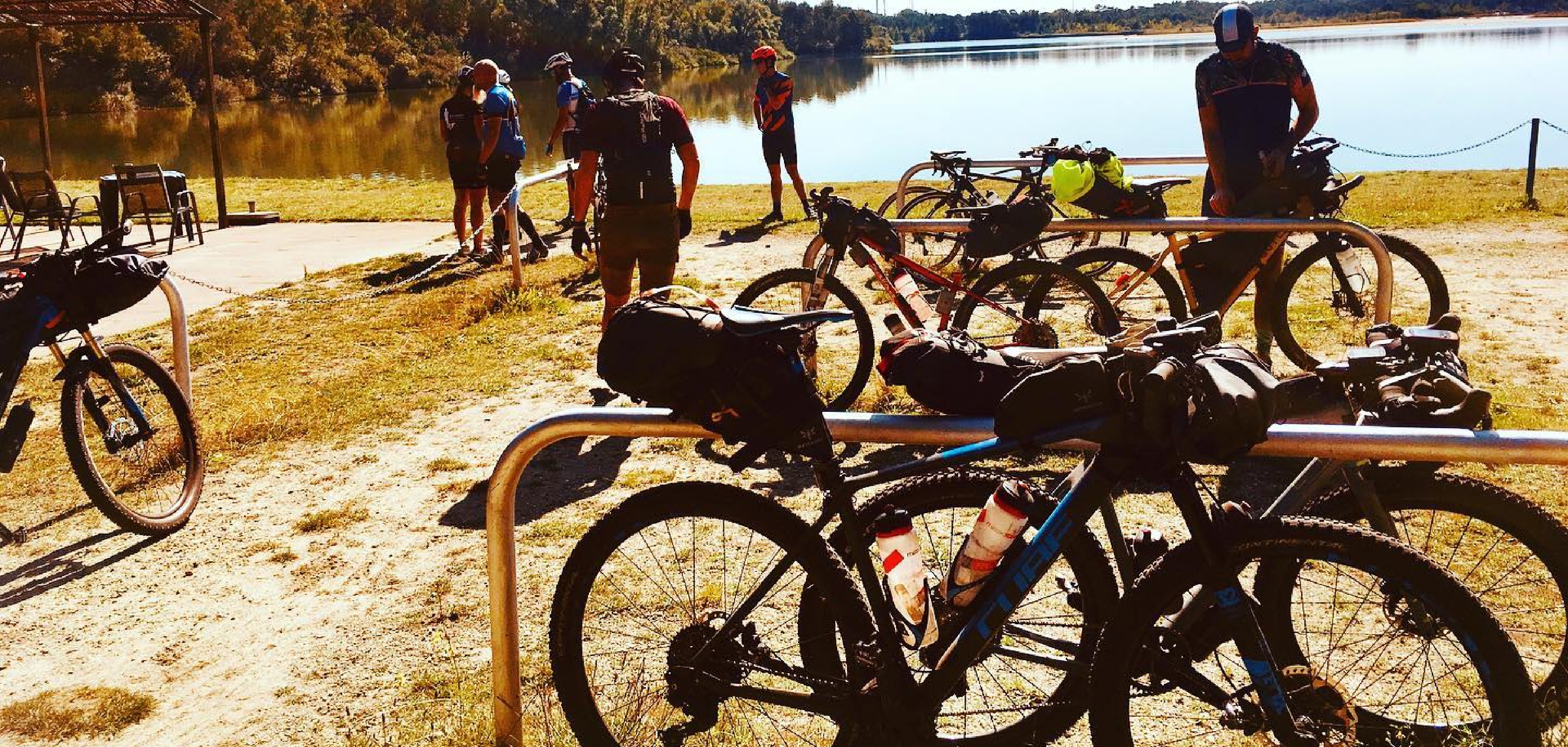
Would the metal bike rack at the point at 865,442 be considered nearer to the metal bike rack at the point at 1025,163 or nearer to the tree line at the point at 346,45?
the metal bike rack at the point at 1025,163

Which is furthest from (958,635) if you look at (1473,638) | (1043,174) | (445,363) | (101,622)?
(1043,174)

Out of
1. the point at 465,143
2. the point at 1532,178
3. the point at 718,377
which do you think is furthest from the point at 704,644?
the point at 1532,178

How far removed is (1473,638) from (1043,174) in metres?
8.61

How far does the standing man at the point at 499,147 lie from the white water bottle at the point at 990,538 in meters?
9.01

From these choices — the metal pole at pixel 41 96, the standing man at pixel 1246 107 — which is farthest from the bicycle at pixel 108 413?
the metal pole at pixel 41 96

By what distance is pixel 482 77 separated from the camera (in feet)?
38.8

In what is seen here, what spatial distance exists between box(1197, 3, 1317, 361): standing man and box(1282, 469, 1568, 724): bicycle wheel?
3.34m

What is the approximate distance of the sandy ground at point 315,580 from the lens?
4.07 m

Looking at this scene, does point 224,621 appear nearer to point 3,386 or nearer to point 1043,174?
point 3,386

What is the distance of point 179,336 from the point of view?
6.33m

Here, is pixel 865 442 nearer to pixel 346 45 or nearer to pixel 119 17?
pixel 119 17

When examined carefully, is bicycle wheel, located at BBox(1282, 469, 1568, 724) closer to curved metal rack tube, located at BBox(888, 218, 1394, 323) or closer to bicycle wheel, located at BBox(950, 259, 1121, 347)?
curved metal rack tube, located at BBox(888, 218, 1394, 323)

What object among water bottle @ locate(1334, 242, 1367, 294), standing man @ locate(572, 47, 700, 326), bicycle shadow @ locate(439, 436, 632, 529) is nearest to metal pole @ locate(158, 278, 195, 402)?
bicycle shadow @ locate(439, 436, 632, 529)

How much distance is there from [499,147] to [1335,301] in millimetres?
7504
